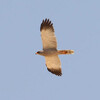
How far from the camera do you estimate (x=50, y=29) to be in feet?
63.7

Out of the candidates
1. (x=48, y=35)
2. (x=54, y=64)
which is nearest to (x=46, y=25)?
(x=48, y=35)

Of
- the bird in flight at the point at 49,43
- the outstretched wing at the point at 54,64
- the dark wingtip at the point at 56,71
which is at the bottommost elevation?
the dark wingtip at the point at 56,71

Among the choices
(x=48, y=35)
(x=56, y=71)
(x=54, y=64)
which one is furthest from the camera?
(x=56, y=71)

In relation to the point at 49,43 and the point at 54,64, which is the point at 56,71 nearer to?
the point at 54,64

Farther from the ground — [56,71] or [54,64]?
[54,64]

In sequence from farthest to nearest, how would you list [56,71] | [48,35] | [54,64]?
[56,71] < [54,64] < [48,35]

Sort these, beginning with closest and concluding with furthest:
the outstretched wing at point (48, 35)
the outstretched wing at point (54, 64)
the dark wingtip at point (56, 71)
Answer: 1. the outstretched wing at point (48, 35)
2. the outstretched wing at point (54, 64)
3. the dark wingtip at point (56, 71)

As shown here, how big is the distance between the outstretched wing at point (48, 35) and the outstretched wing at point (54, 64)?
77 centimetres

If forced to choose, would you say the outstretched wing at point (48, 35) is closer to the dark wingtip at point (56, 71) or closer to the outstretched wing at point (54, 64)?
the outstretched wing at point (54, 64)

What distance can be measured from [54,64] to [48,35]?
2.01 metres

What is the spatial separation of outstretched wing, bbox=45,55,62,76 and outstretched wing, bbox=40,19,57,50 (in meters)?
0.77

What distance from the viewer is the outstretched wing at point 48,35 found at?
763 inches

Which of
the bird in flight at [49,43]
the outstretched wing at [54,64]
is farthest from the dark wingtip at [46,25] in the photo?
the outstretched wing at [54,64]

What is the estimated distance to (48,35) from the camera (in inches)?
765
